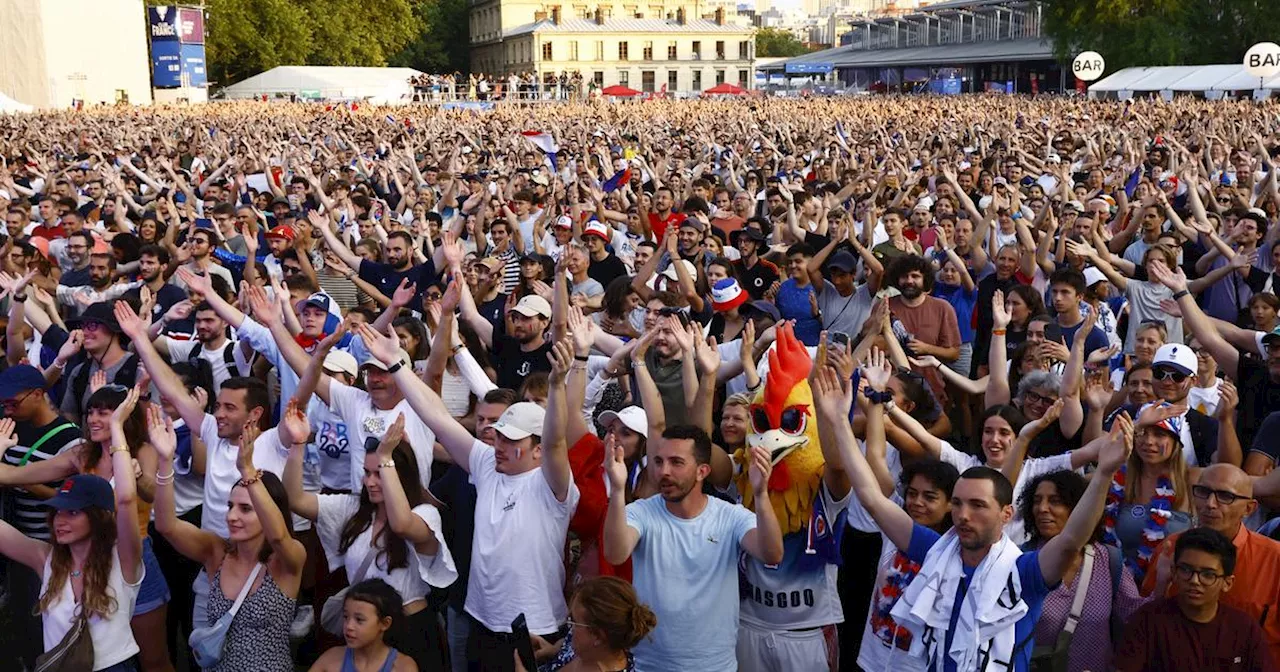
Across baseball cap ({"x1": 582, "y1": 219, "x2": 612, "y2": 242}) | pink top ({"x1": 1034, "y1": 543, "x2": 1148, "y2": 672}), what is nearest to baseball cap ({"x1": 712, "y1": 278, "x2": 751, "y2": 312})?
baseball cap ({"x1": 582, "y1": 219, "x2": 612, "y2": 242})

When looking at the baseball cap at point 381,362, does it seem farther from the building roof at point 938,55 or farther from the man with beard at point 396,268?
the building roof at point 938,55

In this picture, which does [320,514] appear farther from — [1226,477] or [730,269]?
[730,269]

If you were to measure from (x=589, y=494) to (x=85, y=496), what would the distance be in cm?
173

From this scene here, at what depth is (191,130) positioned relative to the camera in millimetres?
25516

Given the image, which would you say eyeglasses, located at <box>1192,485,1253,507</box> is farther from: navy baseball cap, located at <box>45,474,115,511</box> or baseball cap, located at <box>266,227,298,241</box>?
baseball cap, located at <box>266,227,298,241</box>

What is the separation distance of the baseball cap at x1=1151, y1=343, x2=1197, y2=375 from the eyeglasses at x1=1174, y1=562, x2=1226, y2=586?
5.49ft

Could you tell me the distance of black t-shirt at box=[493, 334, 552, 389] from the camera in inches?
267

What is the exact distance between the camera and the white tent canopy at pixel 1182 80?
37.3 meters

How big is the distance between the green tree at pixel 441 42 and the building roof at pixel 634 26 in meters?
4.78

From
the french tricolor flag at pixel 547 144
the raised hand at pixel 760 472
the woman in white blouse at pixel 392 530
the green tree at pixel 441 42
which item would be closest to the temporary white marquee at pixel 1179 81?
the french tricolor flag at pixel 547 144

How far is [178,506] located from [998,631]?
356cm

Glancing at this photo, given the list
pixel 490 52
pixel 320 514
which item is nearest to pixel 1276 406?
pixel 320 514

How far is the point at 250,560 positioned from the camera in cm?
468

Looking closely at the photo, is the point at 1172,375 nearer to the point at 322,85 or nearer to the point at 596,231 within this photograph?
the point at 596,231
